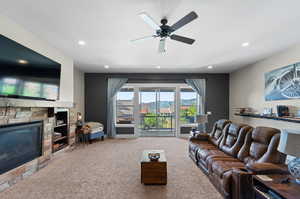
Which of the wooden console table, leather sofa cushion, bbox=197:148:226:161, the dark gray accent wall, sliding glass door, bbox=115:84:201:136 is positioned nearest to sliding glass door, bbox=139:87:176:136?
sliding glass door, bbox=115:84:201:136

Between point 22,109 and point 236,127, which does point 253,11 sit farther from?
point 22,109

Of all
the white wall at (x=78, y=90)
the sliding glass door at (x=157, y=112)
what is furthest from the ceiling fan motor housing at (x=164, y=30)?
the white wall at (x=78, y=90)

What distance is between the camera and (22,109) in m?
2.77

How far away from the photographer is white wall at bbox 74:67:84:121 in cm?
548

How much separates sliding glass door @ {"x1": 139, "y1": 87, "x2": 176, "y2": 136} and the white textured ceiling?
2.48 meters

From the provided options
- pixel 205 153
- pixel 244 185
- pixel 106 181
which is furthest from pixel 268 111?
pixel 106 181

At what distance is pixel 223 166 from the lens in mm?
2309

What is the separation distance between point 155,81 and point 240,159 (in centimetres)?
427

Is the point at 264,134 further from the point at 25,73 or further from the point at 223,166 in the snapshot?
the point at 25,73

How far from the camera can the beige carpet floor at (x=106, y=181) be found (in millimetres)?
2266

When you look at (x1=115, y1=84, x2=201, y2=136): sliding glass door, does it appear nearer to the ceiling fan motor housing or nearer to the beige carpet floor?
the beige carpet floor

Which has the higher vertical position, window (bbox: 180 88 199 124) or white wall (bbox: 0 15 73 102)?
white wall (bbox: 0 15 73 102)

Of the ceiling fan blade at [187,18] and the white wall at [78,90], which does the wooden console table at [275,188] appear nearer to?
the ceiling fan blade at [187,18]

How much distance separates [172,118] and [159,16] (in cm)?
479
